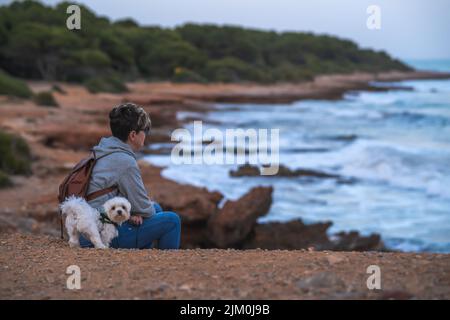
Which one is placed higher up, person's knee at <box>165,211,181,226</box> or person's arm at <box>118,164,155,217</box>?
person's arm at <box>118,164,155,217</box>

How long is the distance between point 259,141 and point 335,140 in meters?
3.59

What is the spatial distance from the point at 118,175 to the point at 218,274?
1.06 meters

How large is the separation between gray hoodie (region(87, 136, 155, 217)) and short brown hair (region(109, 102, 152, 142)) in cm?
7

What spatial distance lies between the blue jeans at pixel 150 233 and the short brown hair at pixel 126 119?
64 centimetres

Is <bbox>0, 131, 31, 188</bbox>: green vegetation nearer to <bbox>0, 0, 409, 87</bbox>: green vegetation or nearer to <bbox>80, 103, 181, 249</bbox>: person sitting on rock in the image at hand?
<bbox>80, 103, 181, 249</bbox>: person sitting on rock

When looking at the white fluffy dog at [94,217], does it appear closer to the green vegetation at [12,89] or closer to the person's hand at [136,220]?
the person's hand at [136,220]

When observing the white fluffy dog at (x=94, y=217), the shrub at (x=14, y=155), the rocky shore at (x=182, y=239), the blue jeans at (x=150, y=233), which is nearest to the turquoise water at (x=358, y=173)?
the rocky shore at (x=182, y=239)

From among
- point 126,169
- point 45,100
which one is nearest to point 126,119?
point 126,169

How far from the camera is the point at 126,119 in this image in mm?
4840

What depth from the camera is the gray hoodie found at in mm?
4766

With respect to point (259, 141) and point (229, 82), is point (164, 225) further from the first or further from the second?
point (229, 82)

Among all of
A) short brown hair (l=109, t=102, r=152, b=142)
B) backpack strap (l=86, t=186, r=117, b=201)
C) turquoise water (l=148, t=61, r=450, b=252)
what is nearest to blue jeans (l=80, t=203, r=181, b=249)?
backpack strap (l=86, t=186, r=117, b=201)
